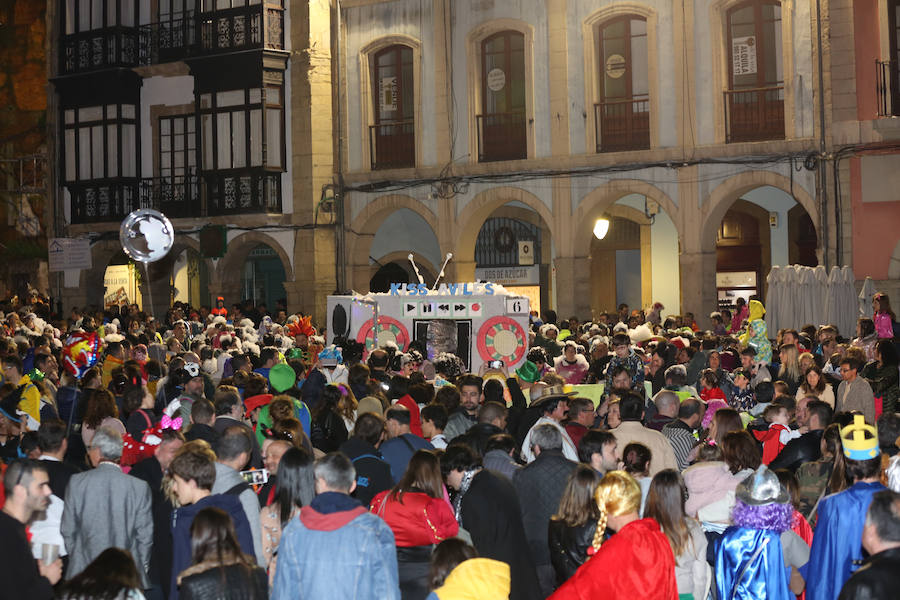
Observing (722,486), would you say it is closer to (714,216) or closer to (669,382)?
(669,382)

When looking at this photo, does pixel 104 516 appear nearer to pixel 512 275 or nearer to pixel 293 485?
pixel 293 485

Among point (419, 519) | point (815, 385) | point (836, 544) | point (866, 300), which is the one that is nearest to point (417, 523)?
point (419, 519)

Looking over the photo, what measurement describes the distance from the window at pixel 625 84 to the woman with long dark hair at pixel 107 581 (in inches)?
837

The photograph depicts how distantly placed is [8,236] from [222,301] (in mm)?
11322

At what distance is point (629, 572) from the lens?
613 cm

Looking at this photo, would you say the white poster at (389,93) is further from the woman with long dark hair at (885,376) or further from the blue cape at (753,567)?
the blue cape at (753,567)

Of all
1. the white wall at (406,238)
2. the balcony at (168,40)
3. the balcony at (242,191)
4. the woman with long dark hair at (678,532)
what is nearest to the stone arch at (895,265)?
the white wall at (406,238)

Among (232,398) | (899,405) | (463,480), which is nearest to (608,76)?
(899,405)

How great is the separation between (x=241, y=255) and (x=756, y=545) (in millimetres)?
24038

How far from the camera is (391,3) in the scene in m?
27.2

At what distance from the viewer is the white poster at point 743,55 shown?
24.5 meters

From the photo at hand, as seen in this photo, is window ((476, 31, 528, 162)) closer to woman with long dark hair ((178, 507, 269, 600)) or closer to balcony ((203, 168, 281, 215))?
balcony ((203, 168, 281, 215))

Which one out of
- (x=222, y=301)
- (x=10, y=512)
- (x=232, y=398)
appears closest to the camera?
(x=10, y=512)

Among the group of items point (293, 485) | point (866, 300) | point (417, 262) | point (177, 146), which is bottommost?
point (293, 485)
